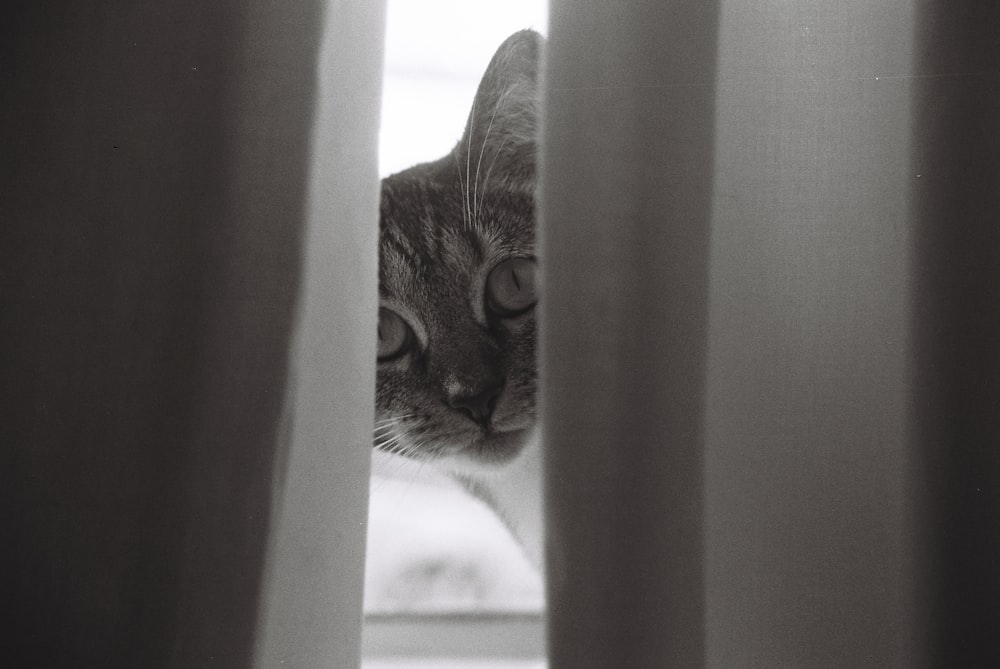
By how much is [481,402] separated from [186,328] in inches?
14.2

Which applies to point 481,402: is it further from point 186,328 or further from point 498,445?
point 186,328

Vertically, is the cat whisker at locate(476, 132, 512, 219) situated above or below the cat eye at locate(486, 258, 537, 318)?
above

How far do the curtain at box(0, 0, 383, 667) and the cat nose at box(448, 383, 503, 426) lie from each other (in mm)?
280

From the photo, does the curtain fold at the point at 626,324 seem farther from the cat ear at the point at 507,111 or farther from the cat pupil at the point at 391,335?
the cat pupil at the point at 391,335

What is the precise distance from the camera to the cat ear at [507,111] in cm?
72

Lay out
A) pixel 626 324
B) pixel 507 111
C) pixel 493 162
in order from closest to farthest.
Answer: pixel 626 324 < pixel 507 111 < pixel 493 162

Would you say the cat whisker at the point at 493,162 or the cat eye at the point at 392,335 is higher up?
the cat whisker at the point at 493,162

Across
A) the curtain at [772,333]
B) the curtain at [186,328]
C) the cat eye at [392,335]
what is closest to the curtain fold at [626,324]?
the curtain at [772,333]

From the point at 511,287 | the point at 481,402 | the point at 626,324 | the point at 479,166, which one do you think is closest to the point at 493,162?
the point at 479,166

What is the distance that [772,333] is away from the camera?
0.61 m

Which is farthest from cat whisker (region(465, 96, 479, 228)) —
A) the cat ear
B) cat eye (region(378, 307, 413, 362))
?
cat eye (region(378, 307, 413, 362))

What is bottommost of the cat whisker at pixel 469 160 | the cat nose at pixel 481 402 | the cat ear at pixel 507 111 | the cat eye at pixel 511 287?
the cat nose at pixel 481 402

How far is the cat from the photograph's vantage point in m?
0.89

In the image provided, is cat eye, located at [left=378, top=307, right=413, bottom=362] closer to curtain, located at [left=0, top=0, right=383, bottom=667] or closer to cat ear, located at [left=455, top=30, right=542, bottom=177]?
cat ear, located at [left=455, top=30, right=542, bottom=177]
